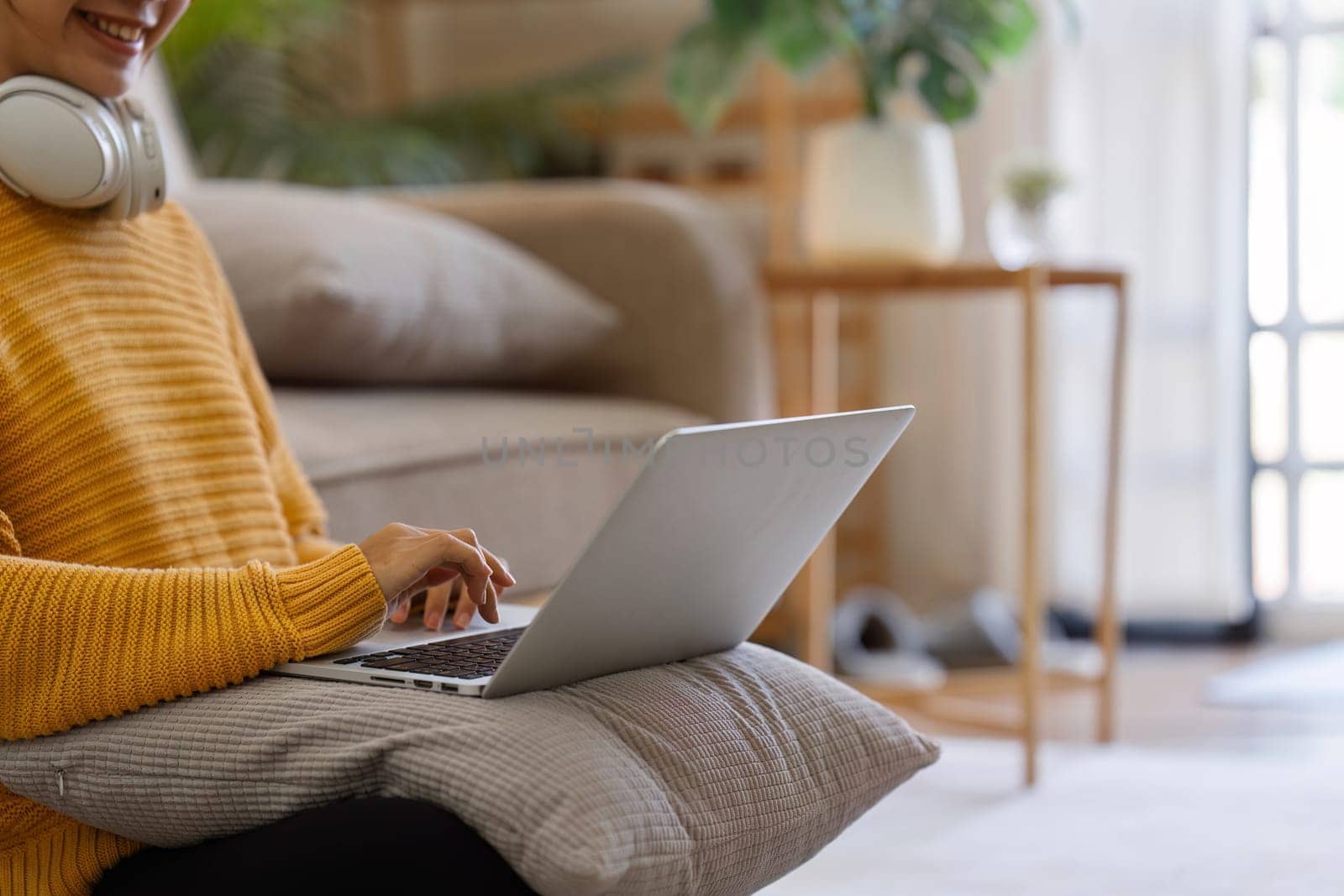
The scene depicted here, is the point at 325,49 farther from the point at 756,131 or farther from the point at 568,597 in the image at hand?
the point at 568,597

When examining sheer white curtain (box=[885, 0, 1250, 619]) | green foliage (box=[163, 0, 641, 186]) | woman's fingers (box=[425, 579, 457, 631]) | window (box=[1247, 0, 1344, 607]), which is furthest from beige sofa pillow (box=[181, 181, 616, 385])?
window (box=[1247, 0, 1344, 607])

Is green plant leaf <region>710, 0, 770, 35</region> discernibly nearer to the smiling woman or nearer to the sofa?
the sofa

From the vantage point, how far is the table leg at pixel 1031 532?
1621 millimetres

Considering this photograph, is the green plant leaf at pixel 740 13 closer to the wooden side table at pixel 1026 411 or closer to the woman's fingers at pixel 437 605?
the wooden side table at pixel 1026 411

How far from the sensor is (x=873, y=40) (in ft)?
5.86

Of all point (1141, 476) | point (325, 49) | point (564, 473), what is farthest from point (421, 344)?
point (325, 49)

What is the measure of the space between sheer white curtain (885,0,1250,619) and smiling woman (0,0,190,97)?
1921mm

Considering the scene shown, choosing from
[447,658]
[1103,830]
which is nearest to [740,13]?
[1103,830]

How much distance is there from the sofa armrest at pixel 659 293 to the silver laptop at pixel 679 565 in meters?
A: 0.93

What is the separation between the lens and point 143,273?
2.79 ft

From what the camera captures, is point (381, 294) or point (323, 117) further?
point (323, 117)

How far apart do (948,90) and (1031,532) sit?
20.5 inches

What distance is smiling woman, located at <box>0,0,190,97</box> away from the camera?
0.77m

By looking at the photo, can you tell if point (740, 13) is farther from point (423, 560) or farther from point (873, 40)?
point (423, 560)
